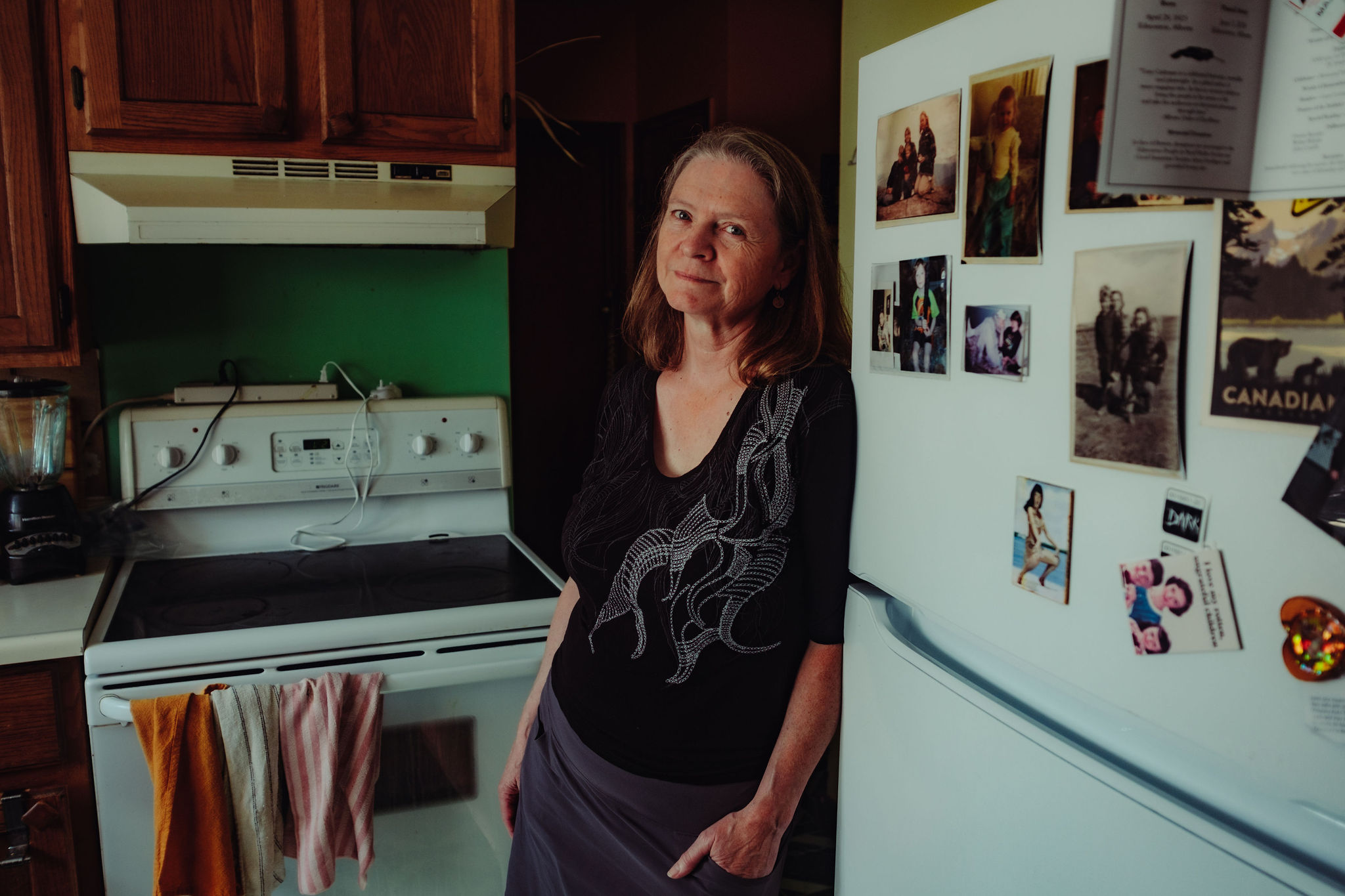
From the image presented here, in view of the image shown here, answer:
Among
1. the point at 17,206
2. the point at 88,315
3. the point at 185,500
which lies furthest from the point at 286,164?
the point at 185,500

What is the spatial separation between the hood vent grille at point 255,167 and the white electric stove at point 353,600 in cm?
51

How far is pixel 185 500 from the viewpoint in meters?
1.94

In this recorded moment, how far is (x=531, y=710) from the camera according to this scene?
1.48 m

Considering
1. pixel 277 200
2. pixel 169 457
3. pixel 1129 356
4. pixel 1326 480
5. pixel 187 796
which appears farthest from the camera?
pixel 169 457

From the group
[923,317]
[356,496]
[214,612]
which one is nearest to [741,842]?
[923,317]

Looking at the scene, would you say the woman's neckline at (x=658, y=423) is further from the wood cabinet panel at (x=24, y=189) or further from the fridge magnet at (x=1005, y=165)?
the wood cabinet panel at (x=24, y=189)

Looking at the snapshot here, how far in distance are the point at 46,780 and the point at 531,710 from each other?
797 mm

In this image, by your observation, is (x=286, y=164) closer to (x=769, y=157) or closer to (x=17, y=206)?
(x=17, y=206)

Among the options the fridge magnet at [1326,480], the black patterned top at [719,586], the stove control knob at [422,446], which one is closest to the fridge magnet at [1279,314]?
the fridge magnet at [1326,480]

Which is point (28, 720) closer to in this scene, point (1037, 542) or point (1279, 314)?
point (1037, 542)

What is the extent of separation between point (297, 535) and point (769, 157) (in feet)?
4.66

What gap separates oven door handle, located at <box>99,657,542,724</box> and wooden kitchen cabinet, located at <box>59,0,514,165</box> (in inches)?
38.3

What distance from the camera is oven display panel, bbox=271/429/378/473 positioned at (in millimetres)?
2002

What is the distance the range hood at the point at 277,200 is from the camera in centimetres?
166
